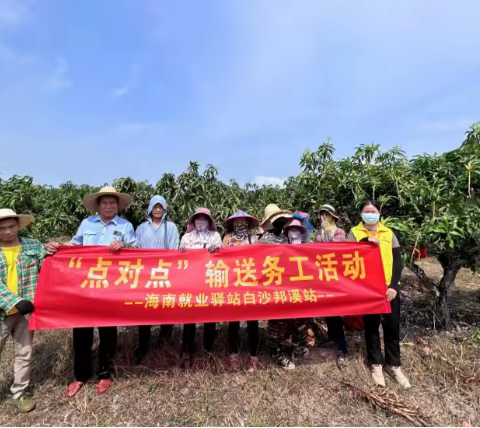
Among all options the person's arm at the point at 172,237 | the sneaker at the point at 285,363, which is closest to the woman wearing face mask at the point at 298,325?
the sneaker at the point at 285,363

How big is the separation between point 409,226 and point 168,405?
3.33 metres

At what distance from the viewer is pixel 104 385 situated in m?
3.26

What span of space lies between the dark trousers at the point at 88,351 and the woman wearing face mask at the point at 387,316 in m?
2.81

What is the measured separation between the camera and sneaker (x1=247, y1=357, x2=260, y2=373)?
3506 millimetres

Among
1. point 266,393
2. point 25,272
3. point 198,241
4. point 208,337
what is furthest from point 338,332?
point 25,272

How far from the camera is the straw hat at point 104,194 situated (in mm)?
3521

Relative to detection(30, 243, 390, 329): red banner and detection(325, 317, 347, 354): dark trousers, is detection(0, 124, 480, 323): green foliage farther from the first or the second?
detection(325, 317, 347, 354): dark trousers

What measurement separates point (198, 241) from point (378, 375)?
2410mm

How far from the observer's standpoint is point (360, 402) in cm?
302

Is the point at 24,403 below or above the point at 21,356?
below

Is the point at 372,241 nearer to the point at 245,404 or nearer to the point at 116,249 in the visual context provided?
the point at 245,404

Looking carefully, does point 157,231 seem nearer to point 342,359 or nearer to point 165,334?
point 165,334

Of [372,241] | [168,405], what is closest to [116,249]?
[168,405]

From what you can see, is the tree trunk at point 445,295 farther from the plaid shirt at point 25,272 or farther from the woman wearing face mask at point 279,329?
the plaid shirt at point 25,272
